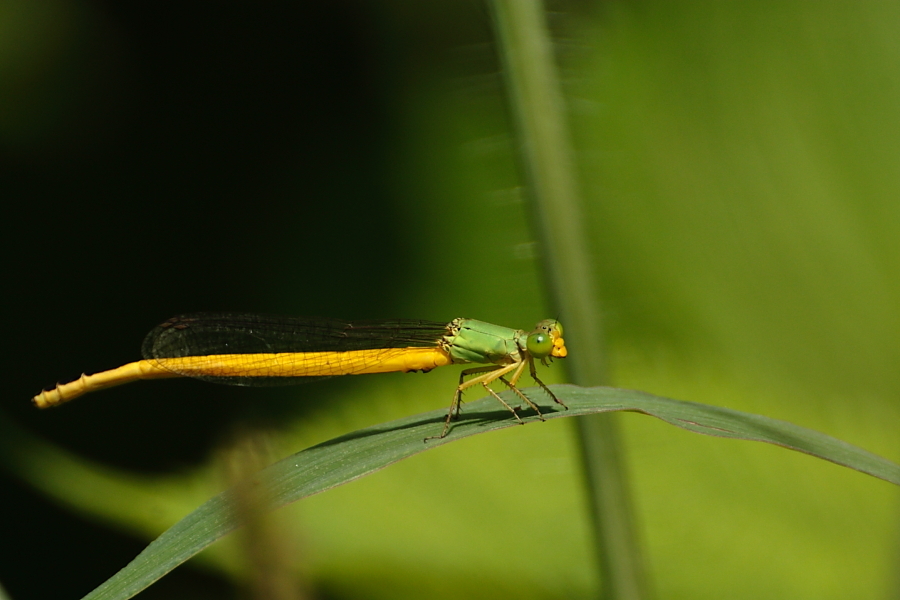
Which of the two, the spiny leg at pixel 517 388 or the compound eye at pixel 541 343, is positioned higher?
the compound eye at pixel 541 343

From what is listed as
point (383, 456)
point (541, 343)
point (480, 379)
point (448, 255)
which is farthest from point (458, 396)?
point (448, 255)

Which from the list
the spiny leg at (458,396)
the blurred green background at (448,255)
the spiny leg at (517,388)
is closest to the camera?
the spiny leg at (458,396)

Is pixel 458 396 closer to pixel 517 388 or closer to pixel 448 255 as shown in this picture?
pixel 517 388

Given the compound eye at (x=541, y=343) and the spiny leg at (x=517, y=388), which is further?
the compound eye at (x=541, y=343)

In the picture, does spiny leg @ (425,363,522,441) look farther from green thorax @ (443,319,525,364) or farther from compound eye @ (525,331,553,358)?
compound eye @ (525,331,553,358)

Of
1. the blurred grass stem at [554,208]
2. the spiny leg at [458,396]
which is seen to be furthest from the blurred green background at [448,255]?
the spiny leg at [458,396]

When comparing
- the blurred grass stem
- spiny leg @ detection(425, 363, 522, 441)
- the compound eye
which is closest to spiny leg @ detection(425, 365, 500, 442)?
spiny leg @ detection(425, 363, 522, 441)

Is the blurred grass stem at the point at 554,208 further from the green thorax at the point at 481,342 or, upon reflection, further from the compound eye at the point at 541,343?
the green thorax at the point at 481,342
